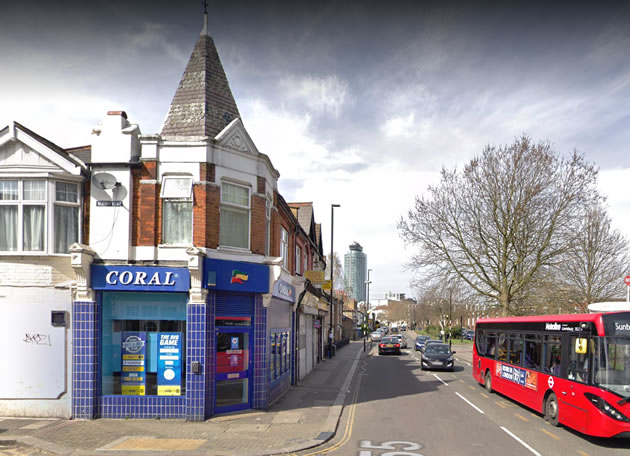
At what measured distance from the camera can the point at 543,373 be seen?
1456 cm

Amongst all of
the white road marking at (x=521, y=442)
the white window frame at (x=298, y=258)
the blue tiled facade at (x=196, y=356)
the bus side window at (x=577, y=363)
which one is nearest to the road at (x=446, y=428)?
the white road marking at (x=521, y=442)

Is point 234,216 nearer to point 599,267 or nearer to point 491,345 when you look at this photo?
point 491,345

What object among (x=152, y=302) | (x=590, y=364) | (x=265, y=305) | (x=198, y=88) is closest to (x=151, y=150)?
(x=198, y=88)

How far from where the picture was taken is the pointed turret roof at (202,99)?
575 inches

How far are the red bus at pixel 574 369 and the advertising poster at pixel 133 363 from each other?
36.1 ft

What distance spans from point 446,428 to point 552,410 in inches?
122

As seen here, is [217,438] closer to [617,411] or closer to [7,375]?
[7,375]

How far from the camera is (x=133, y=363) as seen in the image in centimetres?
1346

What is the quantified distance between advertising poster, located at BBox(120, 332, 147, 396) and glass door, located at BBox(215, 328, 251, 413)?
6.44 ft

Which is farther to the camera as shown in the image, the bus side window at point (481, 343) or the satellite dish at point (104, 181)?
the bus side window at point (481, 343)

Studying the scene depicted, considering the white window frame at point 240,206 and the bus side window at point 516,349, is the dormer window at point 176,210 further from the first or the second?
the bus side window at point 516,349

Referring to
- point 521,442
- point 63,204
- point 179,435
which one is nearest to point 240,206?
point 63,204

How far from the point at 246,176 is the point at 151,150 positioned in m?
2.74

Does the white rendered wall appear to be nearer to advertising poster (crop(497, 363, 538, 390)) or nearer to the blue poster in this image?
the blue poster
